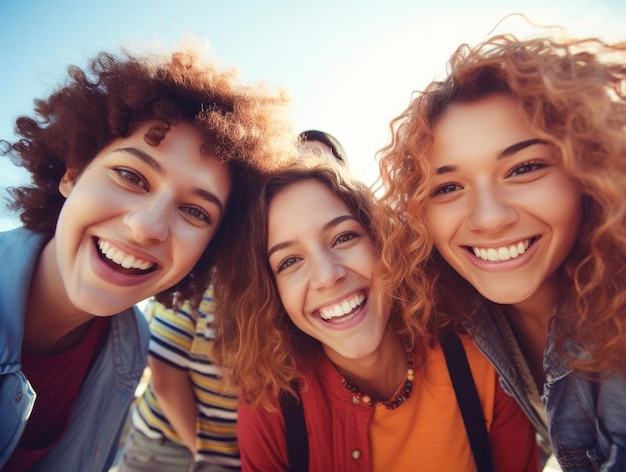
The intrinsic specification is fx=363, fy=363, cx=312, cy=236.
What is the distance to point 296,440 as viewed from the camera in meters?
1.92

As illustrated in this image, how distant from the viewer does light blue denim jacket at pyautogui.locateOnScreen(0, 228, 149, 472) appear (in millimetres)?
1700

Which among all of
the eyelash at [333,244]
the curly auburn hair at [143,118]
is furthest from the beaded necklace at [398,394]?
the curly auburn hair at [143,118]

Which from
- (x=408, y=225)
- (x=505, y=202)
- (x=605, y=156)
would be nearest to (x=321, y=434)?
(x=408, y=225)

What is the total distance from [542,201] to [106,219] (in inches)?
76.0

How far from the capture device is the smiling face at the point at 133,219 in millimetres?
1707

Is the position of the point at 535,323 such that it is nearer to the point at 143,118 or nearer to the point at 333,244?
the point at 333,244

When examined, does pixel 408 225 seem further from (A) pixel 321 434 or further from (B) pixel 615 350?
(A) pixel 321 434

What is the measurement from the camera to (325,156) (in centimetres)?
234

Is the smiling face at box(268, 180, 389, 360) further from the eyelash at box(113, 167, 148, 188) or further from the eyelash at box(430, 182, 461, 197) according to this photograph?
the eyelash at box(113, 167, 148, 188)

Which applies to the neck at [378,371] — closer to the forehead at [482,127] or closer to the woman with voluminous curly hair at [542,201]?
the woman with voluminous curly hair at [542,201]

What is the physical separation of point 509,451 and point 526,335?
619 millimetres

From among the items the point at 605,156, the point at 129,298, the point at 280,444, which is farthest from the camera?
the point at 280,444

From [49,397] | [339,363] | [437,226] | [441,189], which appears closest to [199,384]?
[49,397]

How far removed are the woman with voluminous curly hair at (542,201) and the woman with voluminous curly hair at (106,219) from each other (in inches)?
37.4
